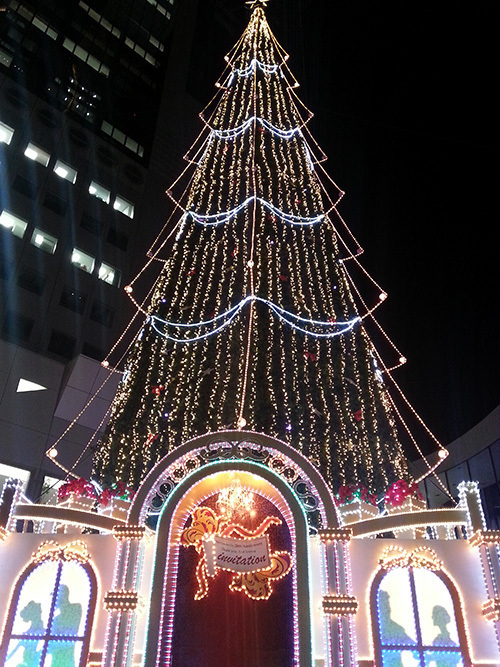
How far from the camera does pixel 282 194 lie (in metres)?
17.6

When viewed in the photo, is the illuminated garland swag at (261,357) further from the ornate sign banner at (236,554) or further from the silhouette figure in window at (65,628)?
the silhouette figure in window at (65,628)

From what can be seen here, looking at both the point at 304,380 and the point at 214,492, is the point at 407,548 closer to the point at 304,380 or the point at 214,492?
the point at 214,492

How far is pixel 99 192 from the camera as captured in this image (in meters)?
30.3

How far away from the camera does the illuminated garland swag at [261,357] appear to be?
48.1ft

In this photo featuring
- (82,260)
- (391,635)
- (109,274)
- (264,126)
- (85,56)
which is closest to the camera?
(391,635)

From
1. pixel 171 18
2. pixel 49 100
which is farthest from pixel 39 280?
pixel 171 18

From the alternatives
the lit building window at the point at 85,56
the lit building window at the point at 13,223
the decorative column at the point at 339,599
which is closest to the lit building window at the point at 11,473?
the lit building window at the point at 13,223

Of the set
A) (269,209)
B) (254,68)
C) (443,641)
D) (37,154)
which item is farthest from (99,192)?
(443,641)

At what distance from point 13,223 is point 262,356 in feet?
56.6

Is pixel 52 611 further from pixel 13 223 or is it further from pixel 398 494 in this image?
pixel 13 223

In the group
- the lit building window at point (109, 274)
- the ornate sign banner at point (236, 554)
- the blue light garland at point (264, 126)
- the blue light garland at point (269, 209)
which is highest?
the lit building window at point (109, 274)

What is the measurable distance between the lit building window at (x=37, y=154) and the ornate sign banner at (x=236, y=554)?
2447 centimetres

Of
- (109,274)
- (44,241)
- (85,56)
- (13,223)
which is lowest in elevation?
(109,274)

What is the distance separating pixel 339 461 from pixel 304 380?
2.36m
